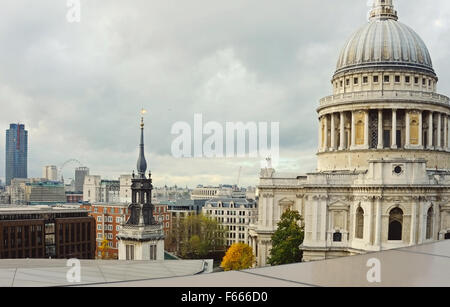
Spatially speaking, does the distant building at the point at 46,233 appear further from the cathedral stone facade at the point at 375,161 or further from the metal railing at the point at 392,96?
the metal railing at the point at 392,96

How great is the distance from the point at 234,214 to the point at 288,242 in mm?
60059

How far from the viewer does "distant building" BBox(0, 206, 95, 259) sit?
2655 inches

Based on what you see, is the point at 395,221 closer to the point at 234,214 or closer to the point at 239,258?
the point at 239,258

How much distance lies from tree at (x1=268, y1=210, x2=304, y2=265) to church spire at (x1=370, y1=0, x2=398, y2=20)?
28.1 meters

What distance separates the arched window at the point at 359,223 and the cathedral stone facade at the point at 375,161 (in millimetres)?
89

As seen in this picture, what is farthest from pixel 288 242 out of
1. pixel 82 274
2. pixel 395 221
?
pixel 82 274

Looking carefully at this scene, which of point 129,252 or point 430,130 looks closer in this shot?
point 129,252

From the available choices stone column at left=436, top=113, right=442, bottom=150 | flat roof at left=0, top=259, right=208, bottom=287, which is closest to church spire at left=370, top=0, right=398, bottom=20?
stone column at left=436, top=113, right=442, bottom=150

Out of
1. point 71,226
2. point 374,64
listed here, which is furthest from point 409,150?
point 71,226

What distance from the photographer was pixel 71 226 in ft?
248

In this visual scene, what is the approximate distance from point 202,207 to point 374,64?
2572 inches

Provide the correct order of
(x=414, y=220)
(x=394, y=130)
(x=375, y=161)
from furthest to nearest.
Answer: (x=394, y=130) → (x=375, y=161) → (x=414, y=220)

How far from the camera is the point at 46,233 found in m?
72.2
